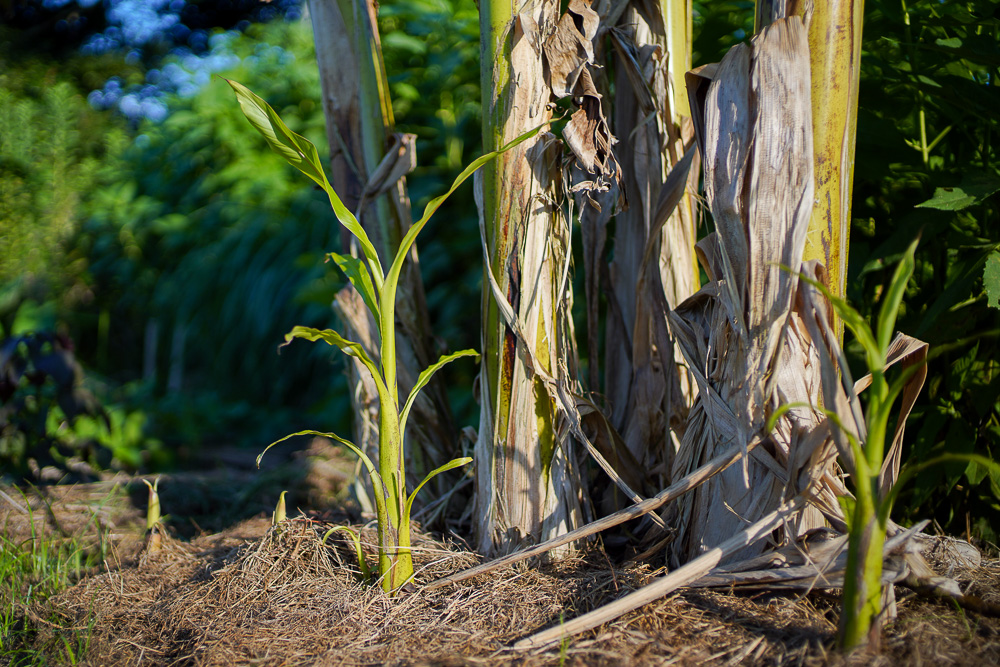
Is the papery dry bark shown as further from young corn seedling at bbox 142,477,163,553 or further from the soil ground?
young corn seedling at bbox 142,477,163,553

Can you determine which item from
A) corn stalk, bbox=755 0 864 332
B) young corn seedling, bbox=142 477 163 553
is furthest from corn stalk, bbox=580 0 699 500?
young corn seedling, bbox=142 477 163 553

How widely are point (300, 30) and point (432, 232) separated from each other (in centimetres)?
249

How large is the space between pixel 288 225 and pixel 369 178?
219cm

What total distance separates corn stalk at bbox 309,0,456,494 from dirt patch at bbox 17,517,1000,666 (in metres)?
0.27

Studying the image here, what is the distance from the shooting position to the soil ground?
0.82 m

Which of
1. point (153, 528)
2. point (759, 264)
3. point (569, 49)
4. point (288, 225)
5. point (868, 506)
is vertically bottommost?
point (153, 528)

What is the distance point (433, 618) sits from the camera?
978mm

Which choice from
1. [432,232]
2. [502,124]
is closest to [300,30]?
[432,232]

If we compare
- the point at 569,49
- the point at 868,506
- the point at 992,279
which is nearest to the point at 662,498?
the point at 868,506

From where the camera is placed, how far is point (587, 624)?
0.86m

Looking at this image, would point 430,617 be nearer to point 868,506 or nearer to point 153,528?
point 868,506

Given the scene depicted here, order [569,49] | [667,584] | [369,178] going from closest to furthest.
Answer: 1. [667,584]
2. [569,49]
3. [369,178]

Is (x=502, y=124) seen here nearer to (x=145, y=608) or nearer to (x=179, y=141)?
(x=145, y=608)

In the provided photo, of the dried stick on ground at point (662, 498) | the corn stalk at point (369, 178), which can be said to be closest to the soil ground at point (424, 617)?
the dried stick on ground at point (662, 498)
